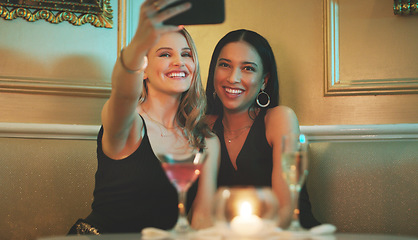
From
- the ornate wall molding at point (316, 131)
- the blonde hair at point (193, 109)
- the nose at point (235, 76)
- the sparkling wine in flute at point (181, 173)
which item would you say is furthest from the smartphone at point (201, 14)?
the ornate wall molding at point (316, 131)

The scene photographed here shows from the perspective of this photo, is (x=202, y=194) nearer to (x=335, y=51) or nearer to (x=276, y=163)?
(x=276, y=163)

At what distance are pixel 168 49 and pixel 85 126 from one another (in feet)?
1.82

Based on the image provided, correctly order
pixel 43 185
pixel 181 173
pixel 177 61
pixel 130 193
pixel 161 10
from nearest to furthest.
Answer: pixel 181 173
pixel 161 10
pixel 130 193
pixel 177 61
pixel 43 185

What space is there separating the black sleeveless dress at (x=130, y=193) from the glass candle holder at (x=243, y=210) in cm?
90

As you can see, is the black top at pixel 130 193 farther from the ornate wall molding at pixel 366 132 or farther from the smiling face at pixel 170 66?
the ornate wall molding at pixel 366 132

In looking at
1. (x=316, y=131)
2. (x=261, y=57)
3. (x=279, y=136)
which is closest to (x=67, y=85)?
(x=261, y=57)

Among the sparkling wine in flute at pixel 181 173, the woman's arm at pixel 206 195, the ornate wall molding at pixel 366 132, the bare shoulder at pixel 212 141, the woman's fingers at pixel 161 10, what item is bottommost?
the woman's arm at pixel 206 195

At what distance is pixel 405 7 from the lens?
2.29 m

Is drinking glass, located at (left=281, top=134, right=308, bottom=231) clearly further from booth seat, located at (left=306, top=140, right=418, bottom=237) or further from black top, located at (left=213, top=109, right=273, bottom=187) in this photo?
booth seat, located at (left=306, top=140, right=418, bottom=237)

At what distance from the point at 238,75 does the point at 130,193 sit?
2.41 feet

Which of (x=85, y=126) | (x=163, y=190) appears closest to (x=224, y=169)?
(x=163, y=190)

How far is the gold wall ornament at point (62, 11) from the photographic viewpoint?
2.21 m

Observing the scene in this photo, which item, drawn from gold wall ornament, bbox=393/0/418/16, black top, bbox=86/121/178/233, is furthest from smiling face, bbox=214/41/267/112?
gold wall ornament, bbox=393/0/418/16

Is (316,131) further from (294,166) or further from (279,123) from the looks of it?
(294,166)
